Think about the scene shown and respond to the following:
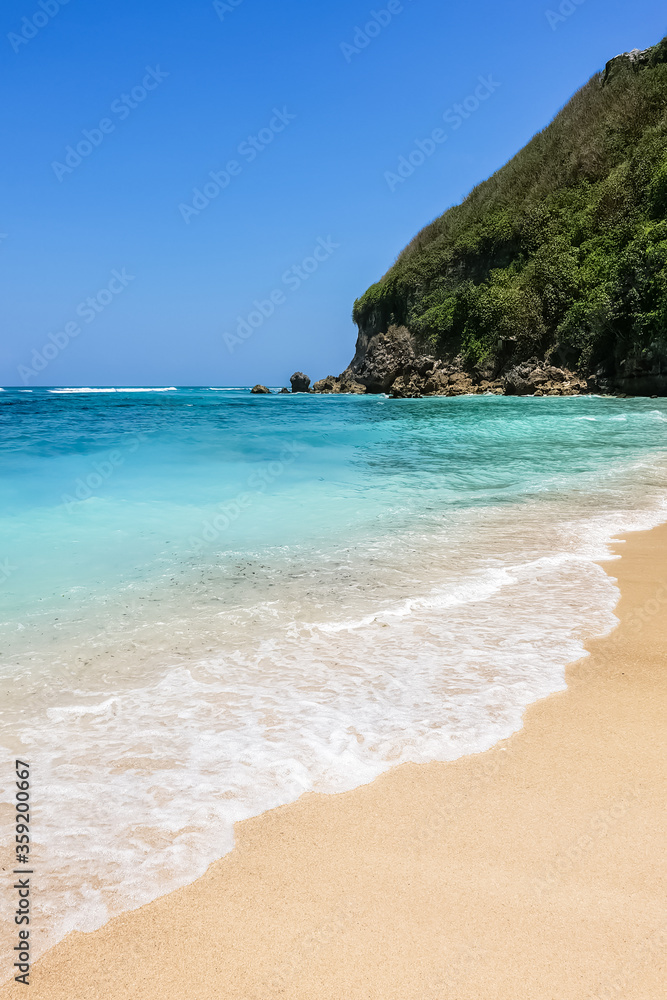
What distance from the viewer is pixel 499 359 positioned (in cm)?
4894

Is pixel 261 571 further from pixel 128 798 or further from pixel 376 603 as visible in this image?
pixel 128 798

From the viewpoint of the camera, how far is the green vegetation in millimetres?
36531

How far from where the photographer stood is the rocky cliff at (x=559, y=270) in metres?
36.6

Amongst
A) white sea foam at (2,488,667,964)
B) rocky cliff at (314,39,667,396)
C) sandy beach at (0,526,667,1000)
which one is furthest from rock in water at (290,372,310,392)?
sandy beach at (0,526,667,1000)

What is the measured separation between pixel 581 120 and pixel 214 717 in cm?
6605

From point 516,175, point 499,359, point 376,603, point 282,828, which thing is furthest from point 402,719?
point 516,175

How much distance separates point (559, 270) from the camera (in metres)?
45.6

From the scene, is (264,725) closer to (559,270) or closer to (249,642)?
(249,642)

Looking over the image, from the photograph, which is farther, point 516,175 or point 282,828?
point 516,175

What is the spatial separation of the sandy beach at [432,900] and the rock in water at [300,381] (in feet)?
253

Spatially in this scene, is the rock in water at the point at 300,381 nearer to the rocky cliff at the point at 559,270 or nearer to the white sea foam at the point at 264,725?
the rocky cliff at the point at 559,270

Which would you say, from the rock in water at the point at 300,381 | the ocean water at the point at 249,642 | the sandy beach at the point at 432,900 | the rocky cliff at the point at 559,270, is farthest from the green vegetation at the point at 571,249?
the sandy beach at the point at 432,900

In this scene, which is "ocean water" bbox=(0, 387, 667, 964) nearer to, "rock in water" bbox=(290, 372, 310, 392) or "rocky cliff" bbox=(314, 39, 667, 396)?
"rocky cliff" bbox=(314, 39, 667, 396)

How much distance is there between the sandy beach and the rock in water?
7706cm
